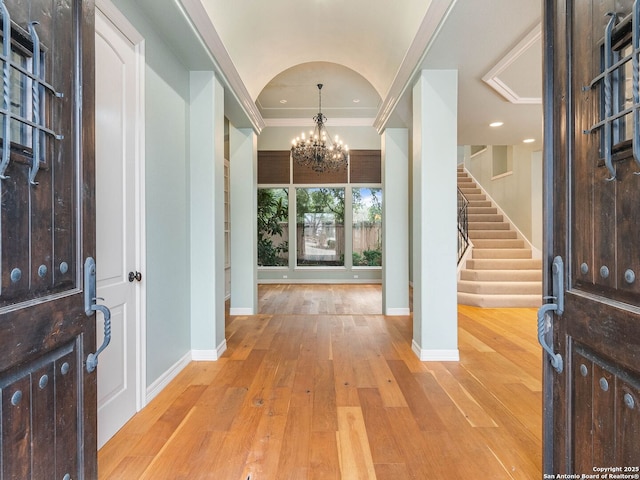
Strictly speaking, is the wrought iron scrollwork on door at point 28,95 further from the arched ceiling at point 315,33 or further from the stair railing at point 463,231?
the stair railing at point 463,231

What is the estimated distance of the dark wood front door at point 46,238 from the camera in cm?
86

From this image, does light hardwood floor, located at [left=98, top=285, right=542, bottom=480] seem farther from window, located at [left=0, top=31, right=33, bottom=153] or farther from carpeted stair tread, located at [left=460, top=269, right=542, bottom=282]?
carpeted stair tread, located at [left=460, top=269, right=542, bottom=282]

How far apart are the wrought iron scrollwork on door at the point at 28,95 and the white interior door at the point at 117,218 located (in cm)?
99

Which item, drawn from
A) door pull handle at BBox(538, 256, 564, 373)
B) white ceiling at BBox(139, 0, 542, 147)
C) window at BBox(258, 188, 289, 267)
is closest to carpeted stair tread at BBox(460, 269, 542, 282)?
white ceiling at BBox(139, 0, 542, 147)

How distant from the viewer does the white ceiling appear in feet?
8.06

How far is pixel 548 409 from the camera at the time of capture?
1.19 m

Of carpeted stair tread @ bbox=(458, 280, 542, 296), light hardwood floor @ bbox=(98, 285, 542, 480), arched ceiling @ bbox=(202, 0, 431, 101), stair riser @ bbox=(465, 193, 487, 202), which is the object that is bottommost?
light hardwood floor @ bbox=(98, 285, 542, 480)

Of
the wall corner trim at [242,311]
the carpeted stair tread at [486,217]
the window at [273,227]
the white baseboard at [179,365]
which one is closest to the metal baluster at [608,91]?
the white baseboard at [179,365]

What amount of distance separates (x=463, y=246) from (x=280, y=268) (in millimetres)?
4215

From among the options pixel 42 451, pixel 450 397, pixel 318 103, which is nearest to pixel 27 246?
pixel 42 451

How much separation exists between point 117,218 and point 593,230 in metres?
2.34

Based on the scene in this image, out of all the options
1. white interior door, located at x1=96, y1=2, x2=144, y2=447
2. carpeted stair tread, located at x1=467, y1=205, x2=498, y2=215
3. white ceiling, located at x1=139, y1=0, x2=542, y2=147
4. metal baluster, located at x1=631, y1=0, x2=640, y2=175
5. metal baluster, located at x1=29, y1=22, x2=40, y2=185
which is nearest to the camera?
metal baluster, located at x1=631, y1=0, x2=640, y2=175

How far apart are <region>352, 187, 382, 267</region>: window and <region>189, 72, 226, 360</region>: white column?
5227 mm

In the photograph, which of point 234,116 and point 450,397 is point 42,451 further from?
point 234,116
